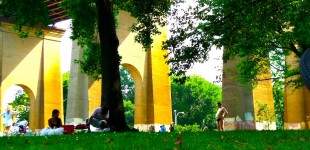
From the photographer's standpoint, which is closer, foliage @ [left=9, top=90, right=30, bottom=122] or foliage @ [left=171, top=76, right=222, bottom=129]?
foliage @ [left=9, top=90, right=30, bottom=122]

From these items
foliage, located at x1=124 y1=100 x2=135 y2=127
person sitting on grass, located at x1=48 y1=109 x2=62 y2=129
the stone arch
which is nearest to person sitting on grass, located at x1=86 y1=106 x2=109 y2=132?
person sitting on grass, located at x1=48 y1=109 x2=62 y2=129

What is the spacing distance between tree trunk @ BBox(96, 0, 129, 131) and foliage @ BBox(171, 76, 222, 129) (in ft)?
222

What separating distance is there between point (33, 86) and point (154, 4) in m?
21.5

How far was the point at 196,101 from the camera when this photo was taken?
282ft

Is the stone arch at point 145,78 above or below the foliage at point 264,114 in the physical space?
above

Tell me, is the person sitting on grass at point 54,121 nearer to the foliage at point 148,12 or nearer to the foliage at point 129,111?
the foliage at point 148,12

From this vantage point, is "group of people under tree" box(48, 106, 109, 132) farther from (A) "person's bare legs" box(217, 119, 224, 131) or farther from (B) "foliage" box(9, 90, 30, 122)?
(B) "foliage" box(9, 90, 30, 122)

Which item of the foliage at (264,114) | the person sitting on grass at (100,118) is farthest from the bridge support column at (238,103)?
the person sitting on grass at (100,118)

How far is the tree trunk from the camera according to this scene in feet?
52.9

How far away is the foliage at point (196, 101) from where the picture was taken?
84.1 metres

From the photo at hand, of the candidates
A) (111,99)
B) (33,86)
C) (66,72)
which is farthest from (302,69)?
(66,72)

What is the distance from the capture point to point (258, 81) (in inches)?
1270

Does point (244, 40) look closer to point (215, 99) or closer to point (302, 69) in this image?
point (302, 69)

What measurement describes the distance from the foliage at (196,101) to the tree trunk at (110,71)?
67.6 m
